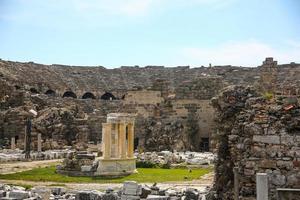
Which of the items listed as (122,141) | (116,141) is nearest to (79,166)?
(116,141)

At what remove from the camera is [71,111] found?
48.2 meters

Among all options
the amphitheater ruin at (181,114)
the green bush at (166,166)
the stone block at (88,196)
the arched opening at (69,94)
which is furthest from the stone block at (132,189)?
the arched opening at (69,94)

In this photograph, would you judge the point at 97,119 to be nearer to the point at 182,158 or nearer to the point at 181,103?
the point at 181,103

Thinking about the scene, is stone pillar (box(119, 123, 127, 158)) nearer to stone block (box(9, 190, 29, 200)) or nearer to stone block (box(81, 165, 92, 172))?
stone block (box(81, 165, 92, 172))

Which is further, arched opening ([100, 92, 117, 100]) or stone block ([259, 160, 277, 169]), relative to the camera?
arched opening ([100, 92, 117, 100])

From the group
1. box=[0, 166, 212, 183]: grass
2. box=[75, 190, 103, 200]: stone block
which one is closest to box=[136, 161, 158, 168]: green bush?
box=[0, 166, 212, 183]: grass

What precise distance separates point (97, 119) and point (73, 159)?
2150 cm

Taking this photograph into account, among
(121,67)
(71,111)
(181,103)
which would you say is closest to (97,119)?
(71,111)

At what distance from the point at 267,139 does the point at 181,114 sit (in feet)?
99.1

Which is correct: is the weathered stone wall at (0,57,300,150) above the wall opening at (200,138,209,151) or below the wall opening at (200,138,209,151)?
above

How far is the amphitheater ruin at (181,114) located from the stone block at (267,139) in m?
0.02

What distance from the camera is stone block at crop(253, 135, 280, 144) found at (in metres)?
8.93

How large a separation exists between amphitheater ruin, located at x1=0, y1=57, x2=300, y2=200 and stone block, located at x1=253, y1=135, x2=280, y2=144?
0.06ft

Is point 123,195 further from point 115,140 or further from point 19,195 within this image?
point 115,140
